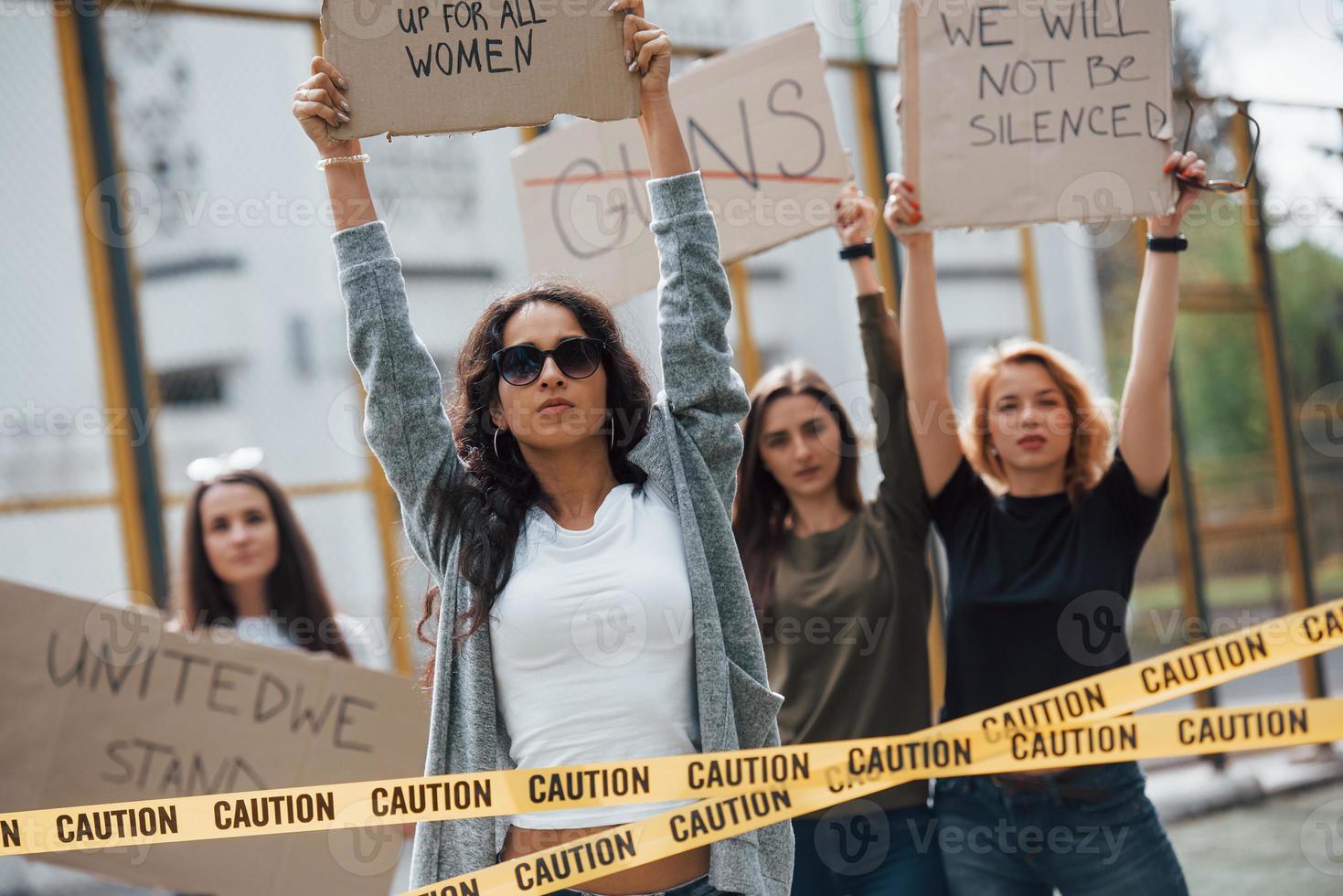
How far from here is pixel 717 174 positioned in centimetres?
333

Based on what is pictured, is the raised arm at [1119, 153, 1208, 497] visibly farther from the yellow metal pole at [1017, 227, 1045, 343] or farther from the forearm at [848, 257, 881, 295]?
the yellow metal pole at [1017, 227, 1045, 343]

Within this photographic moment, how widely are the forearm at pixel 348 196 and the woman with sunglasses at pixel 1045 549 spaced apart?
1.19 m

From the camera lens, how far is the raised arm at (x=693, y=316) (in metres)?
2.12

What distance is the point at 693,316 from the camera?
2.11 meters

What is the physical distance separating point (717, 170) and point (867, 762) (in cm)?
174

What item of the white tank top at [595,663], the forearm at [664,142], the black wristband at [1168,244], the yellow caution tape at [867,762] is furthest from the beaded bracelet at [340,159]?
the black wristband at [1168,244]

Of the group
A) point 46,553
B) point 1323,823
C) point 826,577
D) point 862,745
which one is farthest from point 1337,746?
point 46,553

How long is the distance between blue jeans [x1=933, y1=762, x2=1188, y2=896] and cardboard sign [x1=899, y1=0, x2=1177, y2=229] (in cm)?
120

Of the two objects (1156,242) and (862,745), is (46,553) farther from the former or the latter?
(1156,242)

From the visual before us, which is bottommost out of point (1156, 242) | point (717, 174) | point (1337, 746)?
point (1337, 746)

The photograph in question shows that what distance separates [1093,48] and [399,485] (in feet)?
5.94

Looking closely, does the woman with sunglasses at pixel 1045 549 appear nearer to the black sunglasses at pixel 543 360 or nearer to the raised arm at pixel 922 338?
the raised arm at pixel 922 338

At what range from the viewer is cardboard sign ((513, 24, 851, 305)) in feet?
10.6

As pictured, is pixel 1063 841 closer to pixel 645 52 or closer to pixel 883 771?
pixel 883 771
